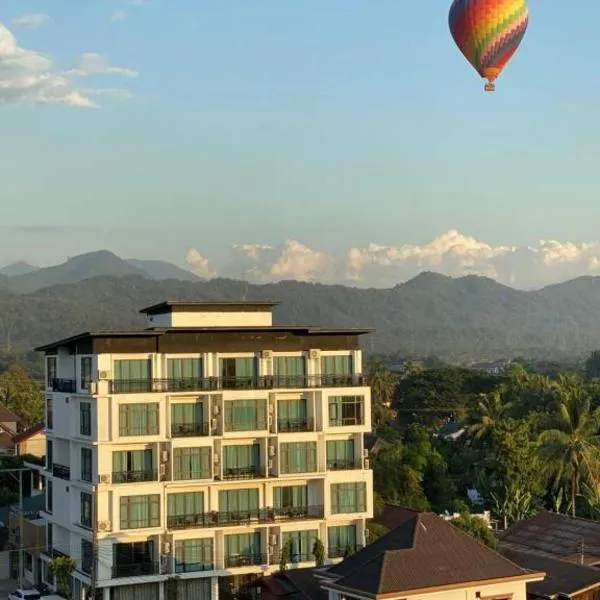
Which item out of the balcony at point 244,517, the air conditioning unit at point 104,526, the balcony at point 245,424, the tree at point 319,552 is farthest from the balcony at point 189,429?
the tree at point 319,552

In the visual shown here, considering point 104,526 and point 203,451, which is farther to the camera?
point 203,451

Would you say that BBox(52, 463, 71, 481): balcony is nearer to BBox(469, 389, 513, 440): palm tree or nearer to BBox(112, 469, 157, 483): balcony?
BBox(112, 469, 157, 483): balcony

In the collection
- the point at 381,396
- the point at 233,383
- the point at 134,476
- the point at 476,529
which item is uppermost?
the point at 233,383

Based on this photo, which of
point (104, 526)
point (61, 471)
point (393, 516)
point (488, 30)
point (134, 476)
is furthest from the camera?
point (488, 30)

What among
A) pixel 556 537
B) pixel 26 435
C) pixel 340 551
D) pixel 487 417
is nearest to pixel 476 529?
pixel 556 537

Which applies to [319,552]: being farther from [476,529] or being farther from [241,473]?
[476,529]

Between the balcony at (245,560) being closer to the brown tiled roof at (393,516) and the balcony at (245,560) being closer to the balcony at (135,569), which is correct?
the balcony at (135,569)

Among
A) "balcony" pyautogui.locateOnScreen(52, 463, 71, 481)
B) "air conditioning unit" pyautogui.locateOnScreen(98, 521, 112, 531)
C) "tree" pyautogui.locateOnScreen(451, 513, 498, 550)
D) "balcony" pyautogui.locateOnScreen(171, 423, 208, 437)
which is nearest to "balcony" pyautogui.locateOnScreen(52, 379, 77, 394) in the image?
"balcony" pyautogui.locateOnScreen(52, 463, 71, 481)

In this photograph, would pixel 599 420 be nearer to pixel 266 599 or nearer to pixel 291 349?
pixel 291 349
